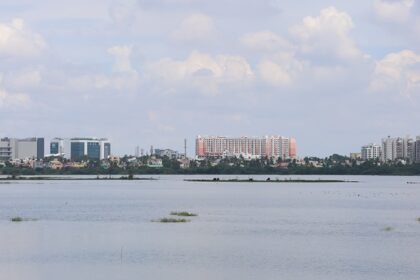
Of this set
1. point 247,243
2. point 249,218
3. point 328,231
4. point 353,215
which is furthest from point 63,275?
point 353,215

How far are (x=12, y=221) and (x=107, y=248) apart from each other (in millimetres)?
21802

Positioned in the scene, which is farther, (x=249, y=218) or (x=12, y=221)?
(x=249, y=218)

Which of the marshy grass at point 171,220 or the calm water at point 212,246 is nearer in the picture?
the calm water at point 212,246

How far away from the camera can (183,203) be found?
108 m

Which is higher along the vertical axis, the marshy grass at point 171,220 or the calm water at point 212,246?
the marshy grass at point 171,220

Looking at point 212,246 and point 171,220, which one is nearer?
point 212,246

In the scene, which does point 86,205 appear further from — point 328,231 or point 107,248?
point 107,248

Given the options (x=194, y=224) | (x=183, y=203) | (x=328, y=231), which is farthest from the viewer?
(x=183, y=203)

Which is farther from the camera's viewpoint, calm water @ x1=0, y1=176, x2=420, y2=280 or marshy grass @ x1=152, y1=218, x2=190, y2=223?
marshy grass @ x1=152, y1=218, x2=190, y2=223

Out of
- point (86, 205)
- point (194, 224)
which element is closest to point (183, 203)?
point (86, 205)

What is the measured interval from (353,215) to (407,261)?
36.9m

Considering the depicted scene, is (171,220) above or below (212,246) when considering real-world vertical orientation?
above

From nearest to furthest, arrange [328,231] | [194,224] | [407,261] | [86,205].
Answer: [407,261] < [328,231] < [194,224] < [86,205]

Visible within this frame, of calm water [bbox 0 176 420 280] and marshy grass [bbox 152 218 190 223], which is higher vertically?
marshy grass [bbox 152 218 190 223]
